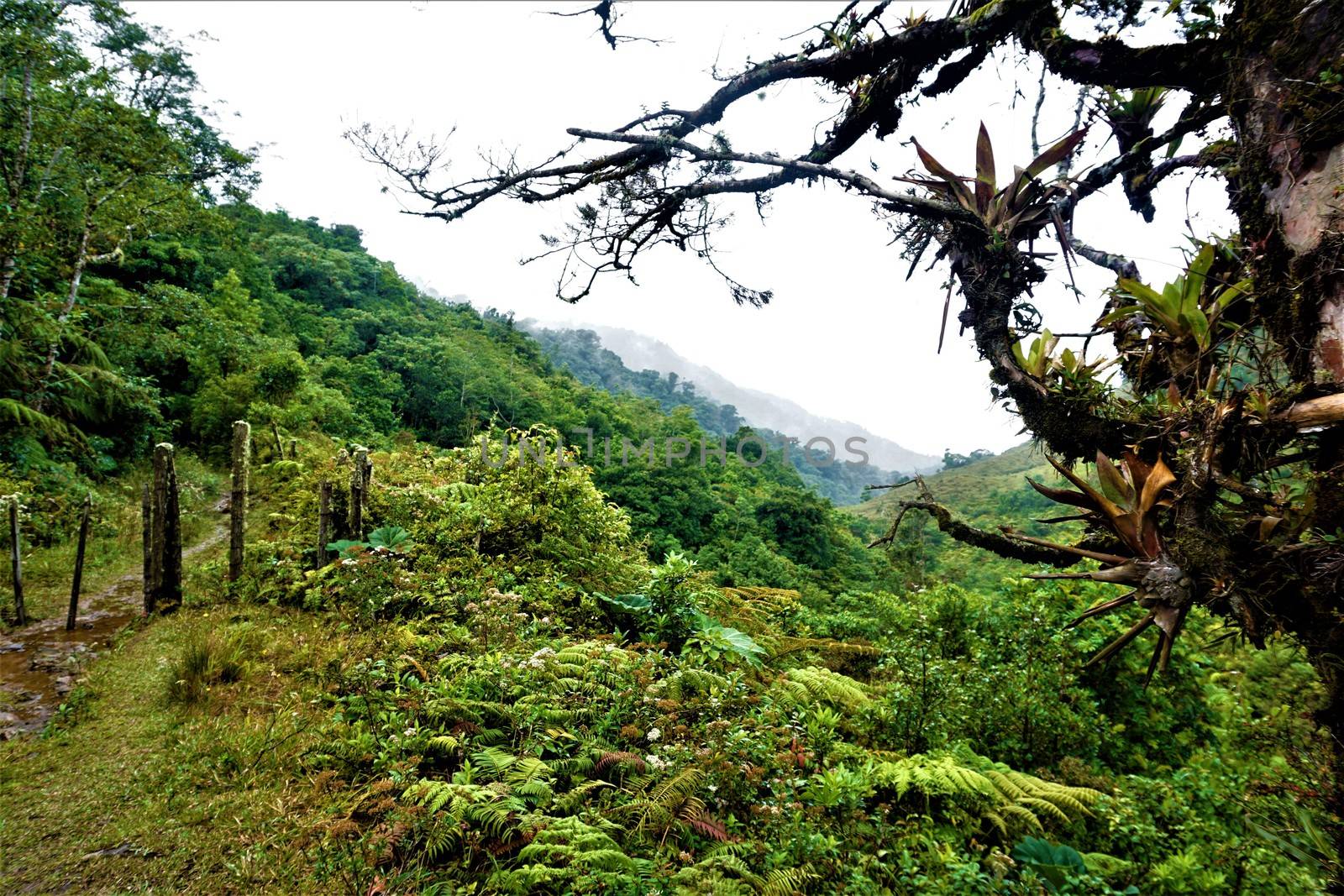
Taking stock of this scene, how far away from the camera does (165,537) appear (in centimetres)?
619

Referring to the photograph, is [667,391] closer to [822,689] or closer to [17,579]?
[17,579]

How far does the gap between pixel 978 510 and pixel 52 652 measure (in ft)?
119

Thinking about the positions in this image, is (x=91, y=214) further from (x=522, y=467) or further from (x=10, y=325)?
(x=522, y=467)

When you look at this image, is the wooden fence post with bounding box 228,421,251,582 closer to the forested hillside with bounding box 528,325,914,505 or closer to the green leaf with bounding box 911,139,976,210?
the green leaf with bounding box 911,139,976,210

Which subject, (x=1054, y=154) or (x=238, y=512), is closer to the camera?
(x=1054, y=154)

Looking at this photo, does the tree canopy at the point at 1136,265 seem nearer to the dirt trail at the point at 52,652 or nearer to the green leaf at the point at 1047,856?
the green leaf at the point at 1047,856

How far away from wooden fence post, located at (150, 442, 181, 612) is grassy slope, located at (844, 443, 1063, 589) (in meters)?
10.8

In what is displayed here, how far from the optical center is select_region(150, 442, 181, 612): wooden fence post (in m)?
6.14

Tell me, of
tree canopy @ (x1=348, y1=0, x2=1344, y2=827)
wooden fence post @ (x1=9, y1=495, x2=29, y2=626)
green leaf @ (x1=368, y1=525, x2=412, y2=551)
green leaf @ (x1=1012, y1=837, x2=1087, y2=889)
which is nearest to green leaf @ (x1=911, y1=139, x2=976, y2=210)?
tree canopy @ (x1=348, y1=0, x2=1344, y2=827)

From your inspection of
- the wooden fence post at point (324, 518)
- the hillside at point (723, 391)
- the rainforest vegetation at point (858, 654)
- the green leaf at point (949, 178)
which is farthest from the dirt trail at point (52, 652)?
the hillside at point (723, 391)

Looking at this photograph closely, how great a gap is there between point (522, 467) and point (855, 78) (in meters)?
5.78

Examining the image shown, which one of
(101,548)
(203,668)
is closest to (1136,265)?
(203,668)

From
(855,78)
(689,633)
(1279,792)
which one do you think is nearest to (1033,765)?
(1279,792)

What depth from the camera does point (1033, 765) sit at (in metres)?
4.56
